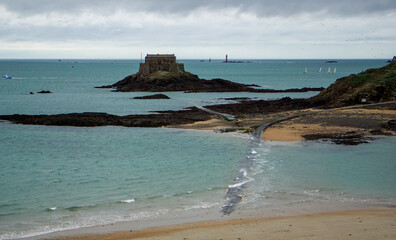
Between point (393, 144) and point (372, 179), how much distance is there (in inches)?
302

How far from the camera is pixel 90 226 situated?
42.1ft

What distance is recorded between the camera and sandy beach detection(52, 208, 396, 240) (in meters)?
11.2

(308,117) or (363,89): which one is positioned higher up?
(363,89)

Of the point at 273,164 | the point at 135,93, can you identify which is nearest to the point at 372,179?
the point at 273,164

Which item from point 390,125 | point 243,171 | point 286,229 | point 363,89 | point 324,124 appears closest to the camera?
point 286,229

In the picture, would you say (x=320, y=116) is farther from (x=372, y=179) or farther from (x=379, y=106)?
(x=372, y=179)

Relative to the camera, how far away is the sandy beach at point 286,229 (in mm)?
11242

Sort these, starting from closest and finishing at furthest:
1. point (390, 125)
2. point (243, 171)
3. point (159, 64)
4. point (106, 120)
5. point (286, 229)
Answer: point (286, 229) → point (243, 171) → point (390, 125) → point (106, 120) → point (159, 64)

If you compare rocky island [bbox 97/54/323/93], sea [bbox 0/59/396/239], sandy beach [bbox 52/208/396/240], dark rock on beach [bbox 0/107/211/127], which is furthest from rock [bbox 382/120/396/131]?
rocky island [bbox 97/54/323/93]

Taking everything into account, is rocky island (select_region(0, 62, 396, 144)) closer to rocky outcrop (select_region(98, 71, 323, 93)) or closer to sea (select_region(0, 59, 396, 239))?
sea (select_region(0, 59, 396, 239))

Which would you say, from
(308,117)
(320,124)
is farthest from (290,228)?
(308,117)

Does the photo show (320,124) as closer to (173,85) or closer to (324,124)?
(324,124)

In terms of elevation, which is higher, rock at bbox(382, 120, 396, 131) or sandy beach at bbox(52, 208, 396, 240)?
rock at bbox(382, 120, 396, 131)

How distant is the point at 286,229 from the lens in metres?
11.9
